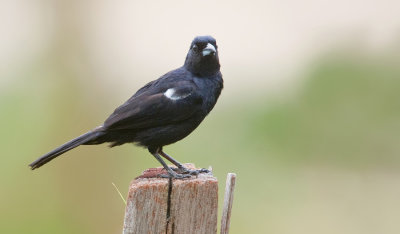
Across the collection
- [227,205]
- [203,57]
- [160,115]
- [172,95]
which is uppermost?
[203,57]

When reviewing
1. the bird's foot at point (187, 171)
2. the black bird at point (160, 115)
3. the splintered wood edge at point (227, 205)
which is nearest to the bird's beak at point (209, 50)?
the black bird at point (160, 115)

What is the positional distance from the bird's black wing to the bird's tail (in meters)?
0.09

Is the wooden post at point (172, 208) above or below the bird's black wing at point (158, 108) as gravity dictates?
below

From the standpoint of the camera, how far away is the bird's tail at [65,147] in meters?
3.51

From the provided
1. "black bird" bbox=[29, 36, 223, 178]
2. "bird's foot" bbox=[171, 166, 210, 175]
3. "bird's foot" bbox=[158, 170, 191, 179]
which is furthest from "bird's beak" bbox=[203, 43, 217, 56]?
"bird's foot" bbox=[158, 170, 191, 179]

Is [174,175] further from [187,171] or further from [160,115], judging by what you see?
[160,115]

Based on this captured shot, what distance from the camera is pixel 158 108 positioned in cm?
378

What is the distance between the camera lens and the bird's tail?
11.5ft

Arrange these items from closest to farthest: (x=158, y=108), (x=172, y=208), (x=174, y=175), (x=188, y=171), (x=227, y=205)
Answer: (x=172, y=208)
(x=227, y=205)
(x=174, y=175)
(x=188, y=171)
(x=158, y=108)

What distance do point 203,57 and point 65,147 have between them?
106 cm

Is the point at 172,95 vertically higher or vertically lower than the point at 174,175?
higher

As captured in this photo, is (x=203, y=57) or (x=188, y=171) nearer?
(x=188, y=171)

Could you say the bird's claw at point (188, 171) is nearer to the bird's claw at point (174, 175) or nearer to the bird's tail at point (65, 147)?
the bird's claw at point (174, 175)

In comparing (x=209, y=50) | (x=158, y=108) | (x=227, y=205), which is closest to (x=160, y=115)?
(x=158, y=108)
